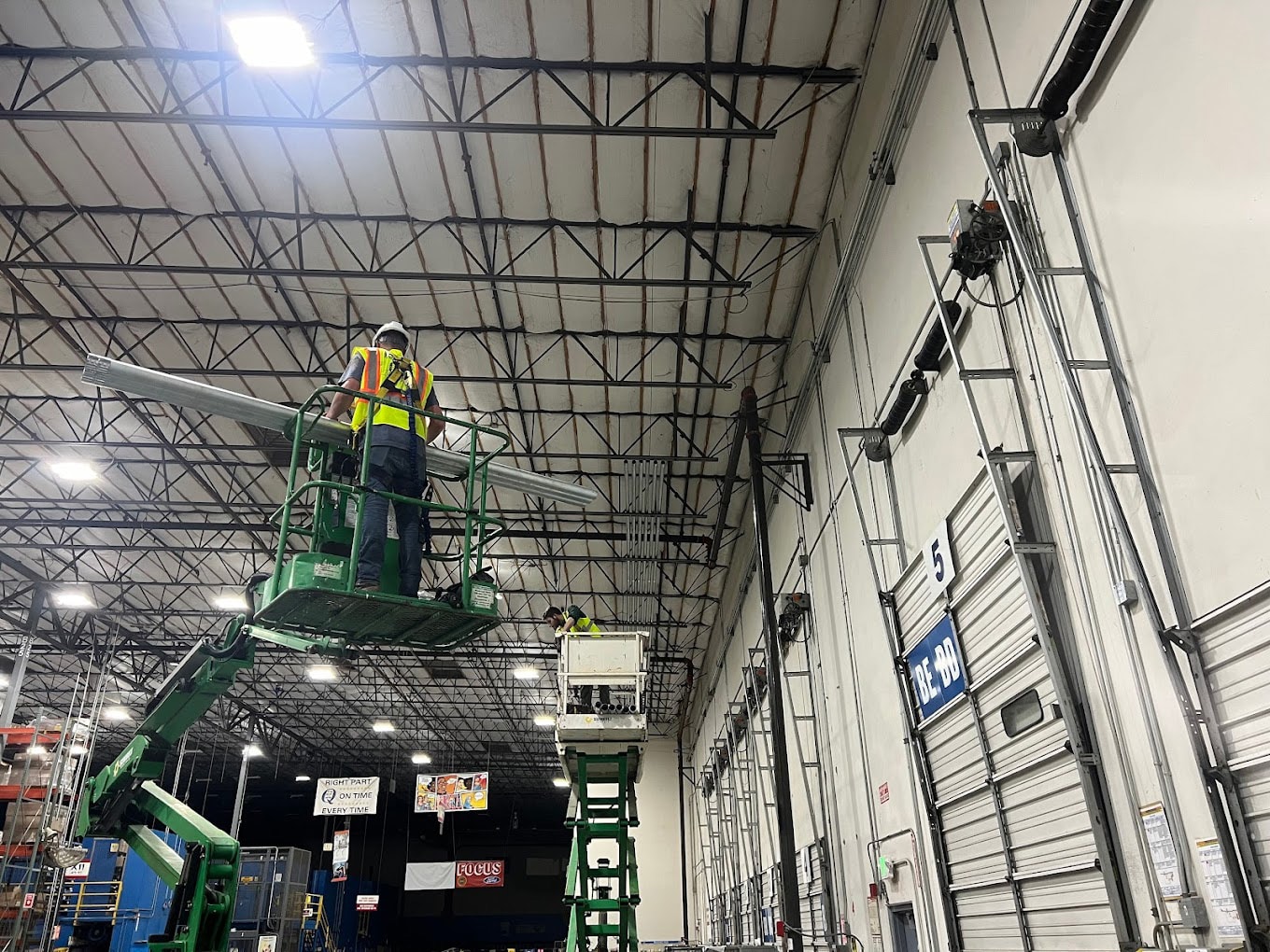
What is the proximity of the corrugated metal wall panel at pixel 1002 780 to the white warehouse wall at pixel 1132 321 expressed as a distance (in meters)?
0.44

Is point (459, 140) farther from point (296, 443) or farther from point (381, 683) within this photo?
point (381, 683)

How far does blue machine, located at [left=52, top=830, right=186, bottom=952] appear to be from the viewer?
2081 cm

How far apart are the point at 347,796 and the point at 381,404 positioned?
2600 cm

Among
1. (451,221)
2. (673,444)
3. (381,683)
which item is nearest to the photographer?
(451,221)

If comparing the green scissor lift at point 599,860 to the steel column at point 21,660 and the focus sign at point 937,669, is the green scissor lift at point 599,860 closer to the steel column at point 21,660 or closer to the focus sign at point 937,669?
the focus sign at point 937,669

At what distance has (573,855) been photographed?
1120 cm

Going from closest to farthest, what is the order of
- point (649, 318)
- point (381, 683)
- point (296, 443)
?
point (296, 443) < point (649, 318) < point (381, 683)

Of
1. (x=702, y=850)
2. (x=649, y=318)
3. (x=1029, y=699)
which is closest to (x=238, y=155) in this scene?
(x=649, y=318)

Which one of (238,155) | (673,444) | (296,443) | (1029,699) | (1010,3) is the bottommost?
(1029,699)

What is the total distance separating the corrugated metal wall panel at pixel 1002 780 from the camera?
5.57 metres

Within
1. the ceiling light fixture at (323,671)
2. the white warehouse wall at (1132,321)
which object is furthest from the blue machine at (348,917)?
the white warehouse wall at (1132,321)

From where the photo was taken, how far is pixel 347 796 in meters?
29.2

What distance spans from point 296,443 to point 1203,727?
20.5 ft

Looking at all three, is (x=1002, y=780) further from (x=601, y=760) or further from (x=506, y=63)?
(x=506, y=63)
